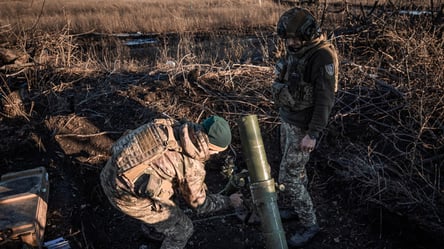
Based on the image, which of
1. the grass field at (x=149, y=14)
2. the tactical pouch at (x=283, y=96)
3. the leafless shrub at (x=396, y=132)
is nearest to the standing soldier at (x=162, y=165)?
the tactical pouch at (x=283, y=96)

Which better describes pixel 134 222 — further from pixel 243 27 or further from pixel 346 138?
pixel 243 27

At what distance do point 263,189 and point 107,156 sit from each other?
2.84 metres

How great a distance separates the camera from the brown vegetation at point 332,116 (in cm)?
389

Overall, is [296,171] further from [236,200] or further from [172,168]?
[172,168]

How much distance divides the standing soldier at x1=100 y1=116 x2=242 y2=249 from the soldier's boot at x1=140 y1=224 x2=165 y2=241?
2.33 ft

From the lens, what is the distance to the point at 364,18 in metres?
6.46

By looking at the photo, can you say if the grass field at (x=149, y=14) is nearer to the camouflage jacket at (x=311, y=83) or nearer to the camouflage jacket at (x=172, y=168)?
the camouflage jacket at (x=311, y=83)

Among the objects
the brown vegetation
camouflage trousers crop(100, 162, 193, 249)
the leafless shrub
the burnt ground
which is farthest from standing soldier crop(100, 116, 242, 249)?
the leafless shrub

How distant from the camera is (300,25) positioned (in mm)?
2816

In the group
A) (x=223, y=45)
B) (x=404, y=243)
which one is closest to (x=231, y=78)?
(x=404, y=243)

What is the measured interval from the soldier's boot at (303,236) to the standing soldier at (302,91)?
4.2 inches

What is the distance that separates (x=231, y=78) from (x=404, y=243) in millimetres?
3154

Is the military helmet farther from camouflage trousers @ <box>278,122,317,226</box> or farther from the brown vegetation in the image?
the brown vegetation

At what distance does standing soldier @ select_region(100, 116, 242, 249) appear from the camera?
2.68 metres
